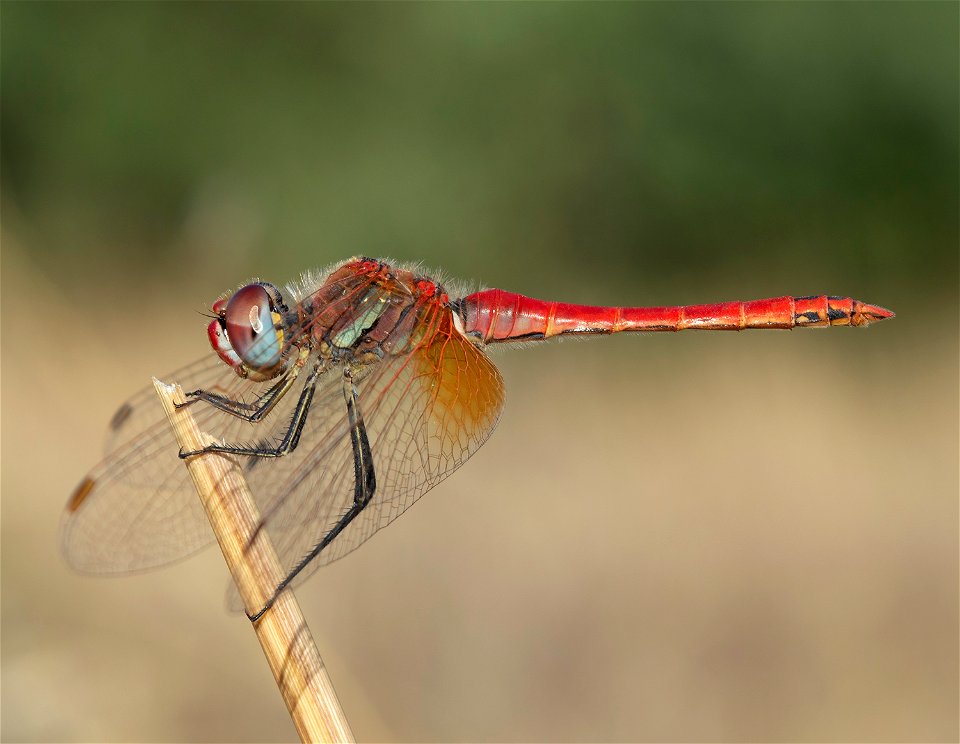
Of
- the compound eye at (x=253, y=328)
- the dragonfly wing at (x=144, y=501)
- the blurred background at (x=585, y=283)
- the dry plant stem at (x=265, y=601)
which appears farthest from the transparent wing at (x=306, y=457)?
the blurred background at (x=585, y=283)

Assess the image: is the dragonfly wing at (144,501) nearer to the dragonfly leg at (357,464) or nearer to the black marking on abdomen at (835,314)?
the dragonfly leg at (357,464)

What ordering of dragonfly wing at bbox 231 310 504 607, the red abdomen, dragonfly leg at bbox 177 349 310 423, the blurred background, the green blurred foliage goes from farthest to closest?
the green blurred foliage
the blurred background
the red abdomen
dragonfly wing at bbox 231 310 504 607
dragonfly leg at bbox 177 349 310 423

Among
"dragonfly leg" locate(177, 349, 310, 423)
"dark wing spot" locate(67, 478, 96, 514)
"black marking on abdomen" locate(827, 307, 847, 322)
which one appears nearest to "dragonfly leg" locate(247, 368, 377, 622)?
"dragonfly leg" locate(177, 349, 310, 423)

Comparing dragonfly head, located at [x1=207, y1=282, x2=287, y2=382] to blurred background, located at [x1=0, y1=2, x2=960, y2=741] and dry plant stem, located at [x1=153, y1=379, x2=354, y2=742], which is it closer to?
dry plant stem, located at [x1=153, y1=379, x2=354, y2=742]

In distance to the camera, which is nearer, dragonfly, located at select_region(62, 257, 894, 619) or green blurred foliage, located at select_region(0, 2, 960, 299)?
dragonfly, located at select_region(62, 257, 894, 619)

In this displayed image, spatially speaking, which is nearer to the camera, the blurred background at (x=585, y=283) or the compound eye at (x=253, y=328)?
the compound eye at (x=253, y=328)

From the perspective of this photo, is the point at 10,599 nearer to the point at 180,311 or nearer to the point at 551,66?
the point at 180,311

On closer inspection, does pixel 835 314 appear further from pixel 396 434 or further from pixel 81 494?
pixel 81 494

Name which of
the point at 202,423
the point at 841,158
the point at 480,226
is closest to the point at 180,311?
the point at 480,226
